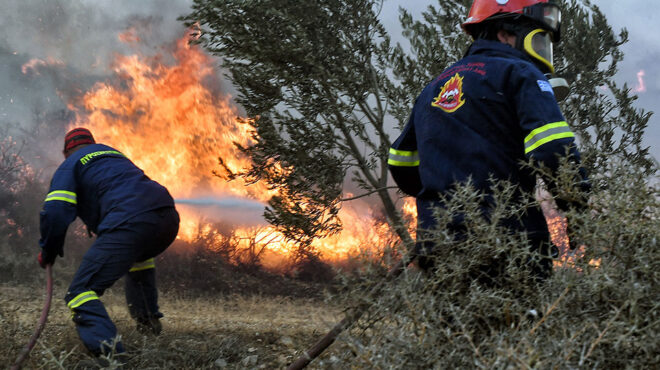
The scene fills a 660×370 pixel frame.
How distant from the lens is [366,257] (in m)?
1.98

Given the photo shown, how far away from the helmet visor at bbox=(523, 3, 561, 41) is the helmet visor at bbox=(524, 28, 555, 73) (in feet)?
0.13

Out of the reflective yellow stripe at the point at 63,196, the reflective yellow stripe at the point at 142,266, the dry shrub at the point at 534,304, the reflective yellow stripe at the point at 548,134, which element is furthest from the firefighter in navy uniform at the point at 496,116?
the reflective yellow stripe at the point at 142,266

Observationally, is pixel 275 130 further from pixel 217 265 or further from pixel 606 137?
pixel 217 265

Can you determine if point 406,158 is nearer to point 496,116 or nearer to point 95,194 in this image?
point 496,116

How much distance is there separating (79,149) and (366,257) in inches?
116

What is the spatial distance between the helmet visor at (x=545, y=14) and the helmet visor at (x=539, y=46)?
Answer: 0.04 meters

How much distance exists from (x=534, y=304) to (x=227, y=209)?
11.9 meters

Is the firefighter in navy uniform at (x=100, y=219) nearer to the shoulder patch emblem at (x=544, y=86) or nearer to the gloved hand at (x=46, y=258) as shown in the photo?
the gloved hand at (x=46, y=258)

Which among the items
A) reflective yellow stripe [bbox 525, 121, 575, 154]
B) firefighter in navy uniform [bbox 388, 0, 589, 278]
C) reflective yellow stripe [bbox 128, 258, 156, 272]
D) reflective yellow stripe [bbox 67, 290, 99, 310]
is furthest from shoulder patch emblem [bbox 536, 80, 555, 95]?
reflective yellow stripe [bbox 128, 258, 156, 272]

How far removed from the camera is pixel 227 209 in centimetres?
1338

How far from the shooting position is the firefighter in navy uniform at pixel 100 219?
346 cm

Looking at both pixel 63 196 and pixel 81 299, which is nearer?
pixel 81 299

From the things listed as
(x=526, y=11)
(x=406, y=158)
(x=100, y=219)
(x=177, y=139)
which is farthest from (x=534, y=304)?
(x=177, y=139)

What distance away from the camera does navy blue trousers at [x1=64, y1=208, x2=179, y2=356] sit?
341 cm
